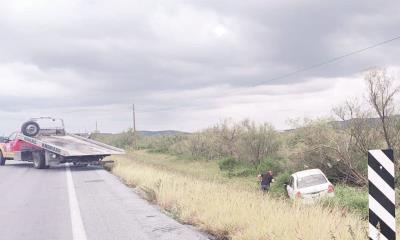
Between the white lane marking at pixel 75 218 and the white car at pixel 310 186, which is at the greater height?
the white lane marking at pixel 75 218

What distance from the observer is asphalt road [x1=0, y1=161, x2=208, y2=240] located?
8781 mm

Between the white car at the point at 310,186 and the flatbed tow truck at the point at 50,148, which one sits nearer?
the white car at the point at 310,186

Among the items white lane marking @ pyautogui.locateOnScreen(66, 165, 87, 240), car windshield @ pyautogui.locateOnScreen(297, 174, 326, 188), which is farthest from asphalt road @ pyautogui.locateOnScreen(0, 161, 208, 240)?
car windshield @ pyautogui.locateOnScreen(297, 174, 326, 188)

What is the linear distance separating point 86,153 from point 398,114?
552 inches

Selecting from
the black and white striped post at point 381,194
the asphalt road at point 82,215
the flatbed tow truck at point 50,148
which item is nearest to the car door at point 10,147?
the flatbed tow truck at point 50,148

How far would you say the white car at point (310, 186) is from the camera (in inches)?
697

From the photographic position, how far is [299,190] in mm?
18125

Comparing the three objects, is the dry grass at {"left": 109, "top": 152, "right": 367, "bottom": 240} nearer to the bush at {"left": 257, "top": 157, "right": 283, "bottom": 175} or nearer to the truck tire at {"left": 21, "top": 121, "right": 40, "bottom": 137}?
the truck tire at {"left": 21, "top": 121, "right": 40, "bottom": 137}

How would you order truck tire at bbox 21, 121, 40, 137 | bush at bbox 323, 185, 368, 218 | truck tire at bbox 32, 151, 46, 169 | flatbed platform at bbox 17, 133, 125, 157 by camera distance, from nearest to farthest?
bush at bbox 323, 185, 368, 218, flatbed platform at bbox 17, 133, 125, 157, truck tire at bbox 32, 151, 46, 169, truck tire at bbox 21, 121, 40, 137

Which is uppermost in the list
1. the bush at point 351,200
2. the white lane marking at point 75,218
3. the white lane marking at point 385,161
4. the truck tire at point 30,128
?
the truck tire at point 30,128

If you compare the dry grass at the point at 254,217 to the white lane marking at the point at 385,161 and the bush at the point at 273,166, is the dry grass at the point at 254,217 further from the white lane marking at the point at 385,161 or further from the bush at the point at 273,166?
the bush at the point at 273,166

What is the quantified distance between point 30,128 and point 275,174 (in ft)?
43.2

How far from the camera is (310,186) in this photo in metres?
18.5

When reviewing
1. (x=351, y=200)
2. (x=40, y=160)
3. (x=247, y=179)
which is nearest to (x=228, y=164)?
(x=247, y=179)
